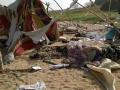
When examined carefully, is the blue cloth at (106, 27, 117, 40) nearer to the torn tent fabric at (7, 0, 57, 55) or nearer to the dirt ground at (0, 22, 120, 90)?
the torn tent fabric at (7, 0, 57, 55)

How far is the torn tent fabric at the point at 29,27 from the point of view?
9.52m

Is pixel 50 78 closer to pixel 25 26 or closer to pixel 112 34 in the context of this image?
pixel 25 26

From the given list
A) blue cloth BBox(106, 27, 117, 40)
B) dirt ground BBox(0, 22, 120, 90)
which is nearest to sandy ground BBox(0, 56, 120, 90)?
dirt ground BBox(0, 22, 120, 90)

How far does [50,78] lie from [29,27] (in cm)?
353

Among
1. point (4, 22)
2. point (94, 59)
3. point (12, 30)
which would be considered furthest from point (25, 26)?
point (94, 59)

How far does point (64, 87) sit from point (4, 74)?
1575mm

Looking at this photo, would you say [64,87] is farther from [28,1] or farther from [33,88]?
[28,1]

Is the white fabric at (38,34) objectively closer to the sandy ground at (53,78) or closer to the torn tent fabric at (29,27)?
the torn tent fabric at (29,27)

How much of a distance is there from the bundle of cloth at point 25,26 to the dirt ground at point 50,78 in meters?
1.43

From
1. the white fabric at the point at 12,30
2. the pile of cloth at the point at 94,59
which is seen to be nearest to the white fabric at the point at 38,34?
the white fabric at the point at 12,30

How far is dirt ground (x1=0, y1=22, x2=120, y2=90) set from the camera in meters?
6.21

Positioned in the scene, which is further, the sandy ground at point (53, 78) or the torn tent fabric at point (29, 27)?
the torn tent fabric at point (29, 27)

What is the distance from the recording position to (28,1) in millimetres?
10133

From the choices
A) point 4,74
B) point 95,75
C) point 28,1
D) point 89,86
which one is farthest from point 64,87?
point 28,1
